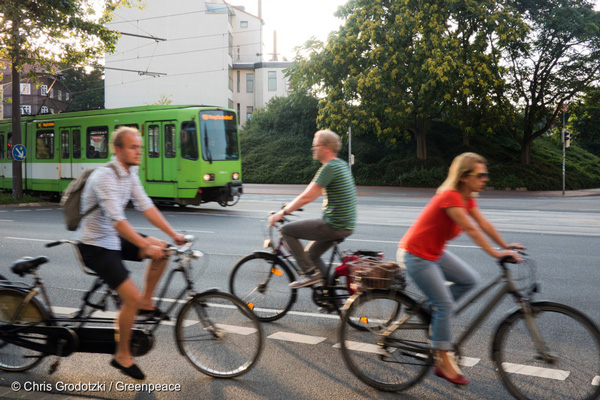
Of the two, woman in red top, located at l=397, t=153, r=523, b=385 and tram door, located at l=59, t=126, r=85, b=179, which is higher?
tram door, located at l=59, t=126, r=85, b=179

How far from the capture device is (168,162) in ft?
62.2

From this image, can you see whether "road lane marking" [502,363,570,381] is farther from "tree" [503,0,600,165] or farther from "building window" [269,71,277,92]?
"building window" [269,71,277,92]

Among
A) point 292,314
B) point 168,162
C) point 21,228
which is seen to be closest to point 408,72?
point 168,162

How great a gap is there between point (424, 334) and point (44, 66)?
22.5 m

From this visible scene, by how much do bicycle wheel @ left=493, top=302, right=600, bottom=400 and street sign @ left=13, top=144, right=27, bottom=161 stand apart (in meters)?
21.6

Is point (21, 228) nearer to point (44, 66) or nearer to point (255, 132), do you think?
point (44, 66)

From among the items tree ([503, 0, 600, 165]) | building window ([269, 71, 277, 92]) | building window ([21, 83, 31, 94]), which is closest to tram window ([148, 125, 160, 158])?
tree ([503, 0, 600, 165])

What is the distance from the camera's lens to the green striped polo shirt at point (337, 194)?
17.1ft

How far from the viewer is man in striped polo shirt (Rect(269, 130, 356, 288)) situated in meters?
5.23

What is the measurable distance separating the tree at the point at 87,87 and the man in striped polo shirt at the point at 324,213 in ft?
238

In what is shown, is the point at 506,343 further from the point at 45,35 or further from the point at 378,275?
the point at 45,35

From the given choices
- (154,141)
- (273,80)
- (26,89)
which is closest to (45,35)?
(154,141)

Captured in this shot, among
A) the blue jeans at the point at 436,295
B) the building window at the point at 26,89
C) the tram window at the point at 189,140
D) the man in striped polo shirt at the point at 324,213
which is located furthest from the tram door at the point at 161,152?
the building window at the point at 26,89

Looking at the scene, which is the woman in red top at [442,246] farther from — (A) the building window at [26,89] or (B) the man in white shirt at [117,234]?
(A) the building window at [26,89]
